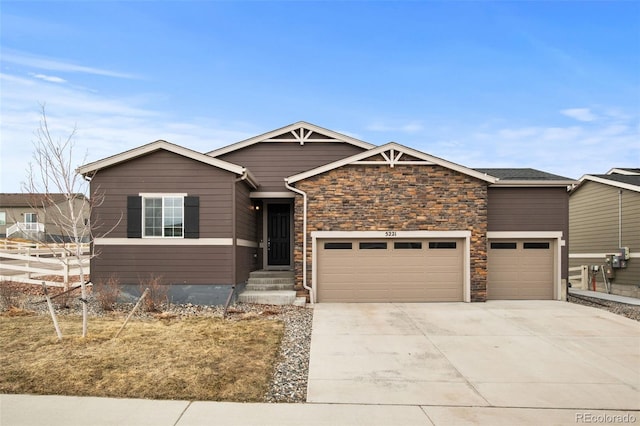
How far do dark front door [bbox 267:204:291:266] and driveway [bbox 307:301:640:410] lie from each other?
425cm

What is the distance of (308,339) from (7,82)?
10.1 m

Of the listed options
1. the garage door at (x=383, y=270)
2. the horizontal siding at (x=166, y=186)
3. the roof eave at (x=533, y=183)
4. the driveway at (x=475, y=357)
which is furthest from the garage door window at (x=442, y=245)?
the horizontal siding at (x=166, y=186)

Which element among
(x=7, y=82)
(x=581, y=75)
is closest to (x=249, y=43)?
(x=7, y=82)

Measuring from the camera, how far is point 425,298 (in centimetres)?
1280

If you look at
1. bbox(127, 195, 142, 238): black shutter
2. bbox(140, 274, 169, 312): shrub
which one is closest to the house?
bbox(127, 195, 142, 238): black shutter

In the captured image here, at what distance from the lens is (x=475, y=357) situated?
288 inches

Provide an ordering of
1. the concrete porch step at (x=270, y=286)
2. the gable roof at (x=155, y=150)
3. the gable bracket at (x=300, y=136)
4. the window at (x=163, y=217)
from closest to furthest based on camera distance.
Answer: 1. the gable roof at (x=155, y=150)
2. the window at (x=163, y=217)
3. the concrete porch step at (x=270, y=286)
4. the gable bracket at (x=300, y=136)

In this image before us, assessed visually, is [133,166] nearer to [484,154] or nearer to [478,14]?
[478,14]

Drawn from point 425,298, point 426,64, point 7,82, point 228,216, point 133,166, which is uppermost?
point 426,64

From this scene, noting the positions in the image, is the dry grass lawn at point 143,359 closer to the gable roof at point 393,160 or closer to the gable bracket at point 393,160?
the gable roof at point 393,160

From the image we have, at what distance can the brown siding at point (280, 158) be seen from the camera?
48.1 feet

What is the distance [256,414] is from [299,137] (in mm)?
11232

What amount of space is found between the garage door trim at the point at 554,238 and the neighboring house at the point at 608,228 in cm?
414

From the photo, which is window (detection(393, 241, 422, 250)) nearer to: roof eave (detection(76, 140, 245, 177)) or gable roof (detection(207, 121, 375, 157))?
gable roof (detection(207, 121, 375, 157))
